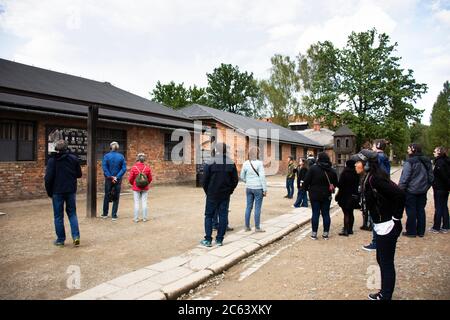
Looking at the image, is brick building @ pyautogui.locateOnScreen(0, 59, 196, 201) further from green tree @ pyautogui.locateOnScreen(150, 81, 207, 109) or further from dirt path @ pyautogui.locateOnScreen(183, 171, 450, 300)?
green tree @ pyautogui.locateOnScreen(150, 81, 207, 109)

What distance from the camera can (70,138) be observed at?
1273 centimetres

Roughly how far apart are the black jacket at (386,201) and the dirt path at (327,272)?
3.50ft

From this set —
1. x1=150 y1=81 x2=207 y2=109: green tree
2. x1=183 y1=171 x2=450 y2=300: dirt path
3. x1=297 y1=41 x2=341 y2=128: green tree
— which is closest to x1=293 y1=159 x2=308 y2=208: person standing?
x1=183 y1=171 x2=450 y2=300: dirt path

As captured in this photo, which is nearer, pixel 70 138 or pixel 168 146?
pixel 70 138

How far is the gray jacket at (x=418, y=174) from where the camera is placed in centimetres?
664

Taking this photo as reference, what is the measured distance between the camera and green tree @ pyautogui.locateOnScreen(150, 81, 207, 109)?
49.2 meters

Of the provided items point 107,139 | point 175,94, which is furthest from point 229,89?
point 107,139

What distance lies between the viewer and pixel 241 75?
54.4 meters

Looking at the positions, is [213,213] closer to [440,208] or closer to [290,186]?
[440,208]

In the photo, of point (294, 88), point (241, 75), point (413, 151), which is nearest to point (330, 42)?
point (294, 88)

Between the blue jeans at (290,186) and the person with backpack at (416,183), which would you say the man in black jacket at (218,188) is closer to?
the person with backpack at (416,183)

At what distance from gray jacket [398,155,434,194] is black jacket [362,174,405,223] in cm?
362

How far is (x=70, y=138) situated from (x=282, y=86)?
2935 cm
